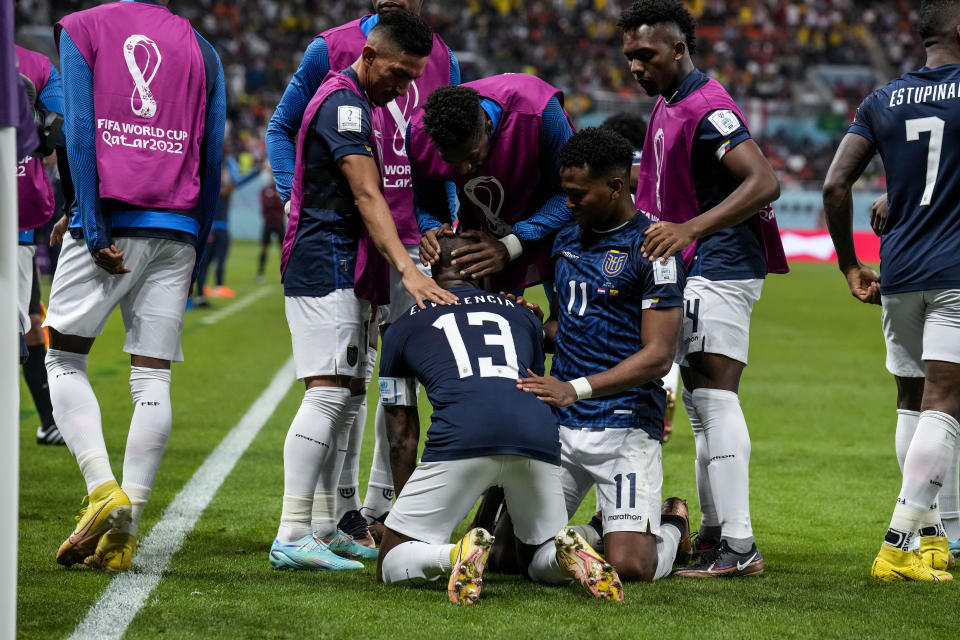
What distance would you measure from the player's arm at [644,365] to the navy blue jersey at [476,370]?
148mm

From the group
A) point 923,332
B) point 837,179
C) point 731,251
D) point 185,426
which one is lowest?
point 185,426

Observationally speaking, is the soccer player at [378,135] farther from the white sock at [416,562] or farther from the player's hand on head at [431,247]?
the white sock at [416,562]

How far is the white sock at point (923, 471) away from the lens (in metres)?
4.23

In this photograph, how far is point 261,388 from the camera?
980 cm

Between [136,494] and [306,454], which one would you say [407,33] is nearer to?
[306,454]

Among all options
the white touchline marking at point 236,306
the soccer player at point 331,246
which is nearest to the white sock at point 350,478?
the soccer player at point 331,246

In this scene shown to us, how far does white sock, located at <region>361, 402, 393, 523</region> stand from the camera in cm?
498

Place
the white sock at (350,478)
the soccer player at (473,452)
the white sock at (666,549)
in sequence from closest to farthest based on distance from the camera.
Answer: the soccer player at (473,452) < the white sock at (666,549) < the white sock at (350,478)

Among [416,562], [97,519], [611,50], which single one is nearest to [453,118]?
[416,562]

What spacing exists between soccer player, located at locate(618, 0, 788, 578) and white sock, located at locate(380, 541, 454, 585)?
101 cm

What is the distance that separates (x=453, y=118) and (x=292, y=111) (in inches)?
51.5

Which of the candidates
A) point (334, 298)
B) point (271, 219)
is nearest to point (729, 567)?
point (334, 298)

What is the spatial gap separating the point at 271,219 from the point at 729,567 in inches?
728

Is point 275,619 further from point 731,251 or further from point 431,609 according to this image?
point 731,251
